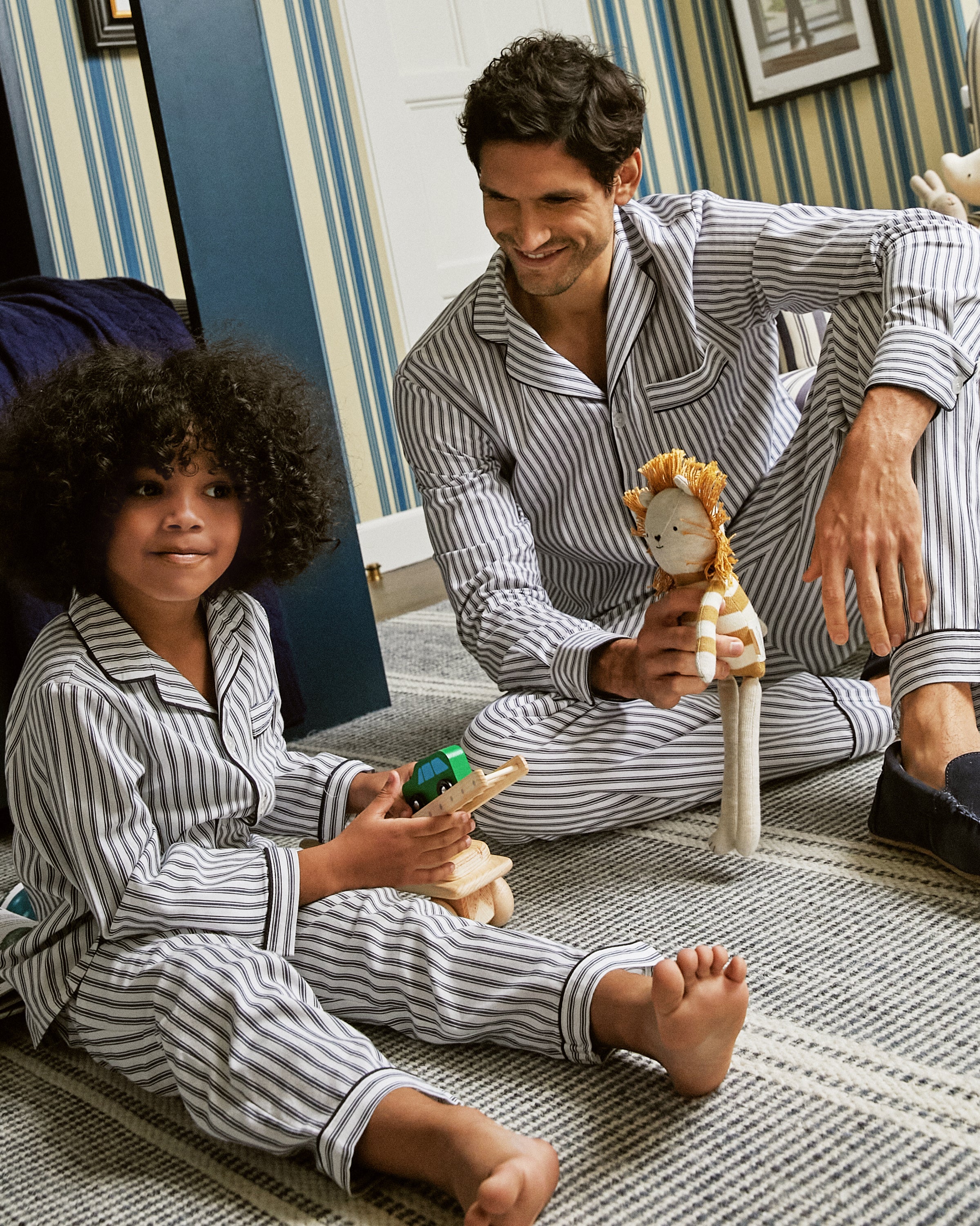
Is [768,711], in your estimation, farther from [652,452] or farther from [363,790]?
[363,790]

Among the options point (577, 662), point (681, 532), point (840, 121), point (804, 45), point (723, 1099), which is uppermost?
point (804, 45)

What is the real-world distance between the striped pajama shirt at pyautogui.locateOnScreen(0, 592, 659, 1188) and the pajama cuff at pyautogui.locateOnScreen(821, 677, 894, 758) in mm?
503

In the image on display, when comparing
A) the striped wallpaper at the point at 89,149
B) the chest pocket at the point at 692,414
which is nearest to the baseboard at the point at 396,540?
the striped wallpaper at the point at 89,149

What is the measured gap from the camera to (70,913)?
3.10 ft

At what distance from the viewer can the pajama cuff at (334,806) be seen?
1142 mm

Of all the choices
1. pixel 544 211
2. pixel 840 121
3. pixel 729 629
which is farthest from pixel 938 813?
pixel 840 121

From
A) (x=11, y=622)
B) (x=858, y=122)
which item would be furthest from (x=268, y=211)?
(x=858, y=122)

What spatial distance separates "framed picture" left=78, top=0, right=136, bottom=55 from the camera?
2.71 meters

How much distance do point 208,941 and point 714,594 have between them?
49 cm

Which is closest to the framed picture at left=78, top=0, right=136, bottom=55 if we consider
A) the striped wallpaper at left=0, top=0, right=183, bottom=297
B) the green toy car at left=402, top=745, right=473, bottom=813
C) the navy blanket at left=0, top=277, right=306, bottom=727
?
the striped wallpaper at left=0, top=0, right=183, bottom=297

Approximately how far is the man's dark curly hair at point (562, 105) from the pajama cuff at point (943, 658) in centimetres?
60

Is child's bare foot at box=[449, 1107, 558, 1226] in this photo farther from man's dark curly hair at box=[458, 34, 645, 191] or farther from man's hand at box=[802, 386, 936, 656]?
man's dark curly hair at box=[458, 34, 645, 191]

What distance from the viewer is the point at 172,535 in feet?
3.22

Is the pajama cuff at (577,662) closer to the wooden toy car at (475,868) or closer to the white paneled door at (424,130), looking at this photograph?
the wooden toy car at (475,868)
